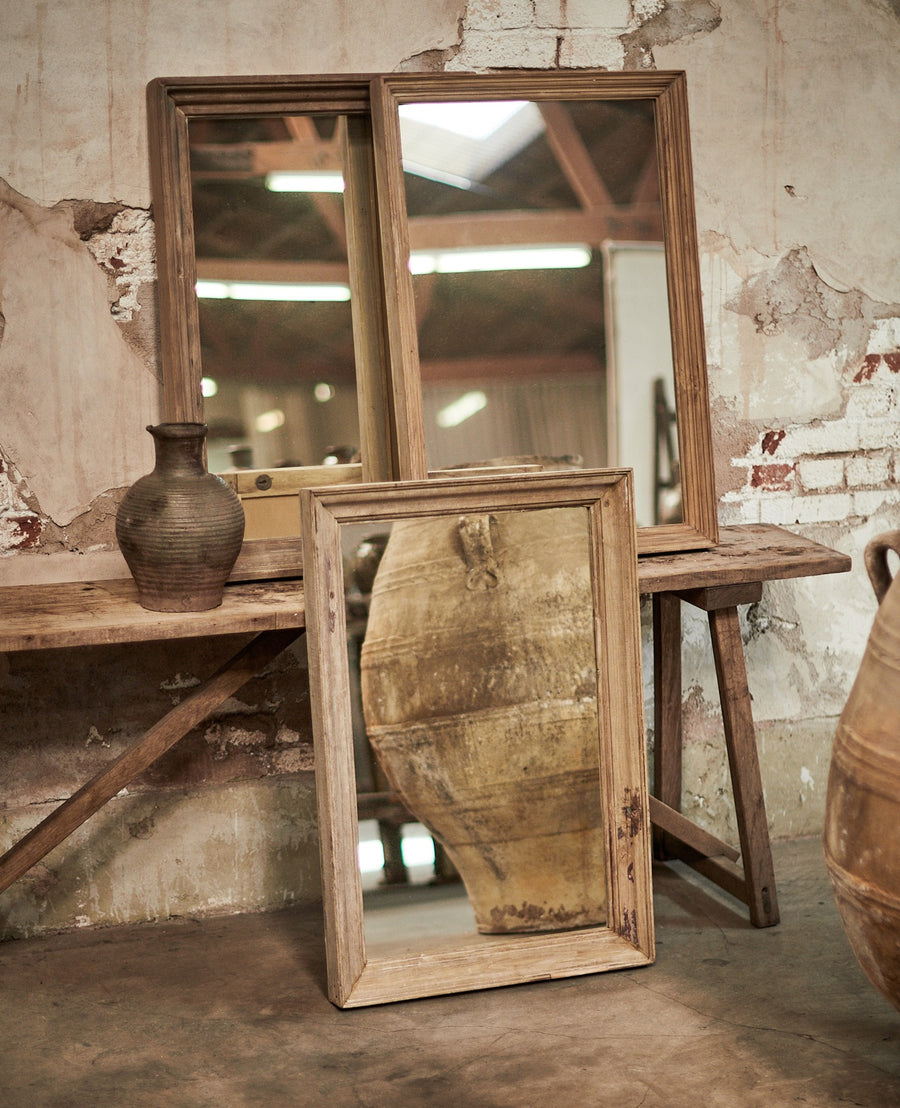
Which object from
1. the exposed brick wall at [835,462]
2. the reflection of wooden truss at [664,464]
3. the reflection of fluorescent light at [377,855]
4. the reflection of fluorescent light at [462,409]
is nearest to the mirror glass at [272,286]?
the reflection of fluorescent light at [462,409]

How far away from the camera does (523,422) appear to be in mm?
2629

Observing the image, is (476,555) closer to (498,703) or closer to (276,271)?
(498,703)

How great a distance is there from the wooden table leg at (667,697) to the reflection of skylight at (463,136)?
3.64ft

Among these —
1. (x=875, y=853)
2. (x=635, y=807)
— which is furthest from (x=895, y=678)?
(x=635, y=807)

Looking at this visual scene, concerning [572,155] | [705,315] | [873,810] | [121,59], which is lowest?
[873,810]

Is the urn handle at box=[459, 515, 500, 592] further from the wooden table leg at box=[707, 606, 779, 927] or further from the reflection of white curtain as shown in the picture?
the wooden table leg at box=[707, 606, 779, 927]

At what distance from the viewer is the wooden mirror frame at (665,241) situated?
8.36 ft

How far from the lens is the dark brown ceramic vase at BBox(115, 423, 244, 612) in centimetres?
227

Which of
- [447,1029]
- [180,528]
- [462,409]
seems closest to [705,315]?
[462,409]

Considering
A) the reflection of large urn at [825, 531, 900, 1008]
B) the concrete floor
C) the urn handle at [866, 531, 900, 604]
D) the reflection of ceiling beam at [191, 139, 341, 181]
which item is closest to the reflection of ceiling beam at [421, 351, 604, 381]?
the reflection of ceiling beam at [191, 139, 341, 181]

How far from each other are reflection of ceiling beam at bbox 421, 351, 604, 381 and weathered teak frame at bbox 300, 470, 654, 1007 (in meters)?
0.35

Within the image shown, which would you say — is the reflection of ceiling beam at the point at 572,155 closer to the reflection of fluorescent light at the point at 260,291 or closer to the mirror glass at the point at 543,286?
the mirror glass at the point at 543,286

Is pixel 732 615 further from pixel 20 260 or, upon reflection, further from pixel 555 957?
pixel 20 260

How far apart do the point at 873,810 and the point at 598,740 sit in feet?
2.31
